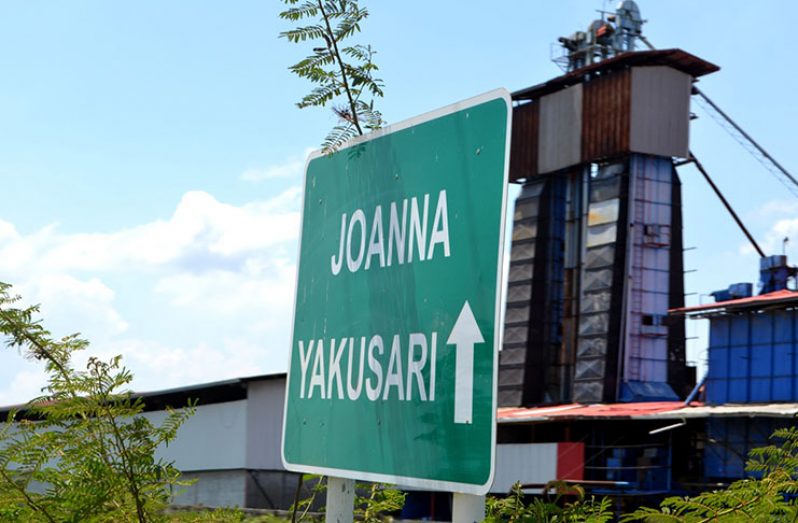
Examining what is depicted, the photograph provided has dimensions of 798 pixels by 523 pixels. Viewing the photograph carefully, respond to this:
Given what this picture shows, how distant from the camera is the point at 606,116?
45625 millimetres

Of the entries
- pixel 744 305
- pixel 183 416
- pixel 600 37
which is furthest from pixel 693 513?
pixel 600 37

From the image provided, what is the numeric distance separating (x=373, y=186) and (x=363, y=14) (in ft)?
2.08

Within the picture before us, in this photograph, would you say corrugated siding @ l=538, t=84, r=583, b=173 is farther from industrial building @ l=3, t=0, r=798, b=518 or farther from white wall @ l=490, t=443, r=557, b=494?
white wall @ l=490, t=443, r=557, b=494

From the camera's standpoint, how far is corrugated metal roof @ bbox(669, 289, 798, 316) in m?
32.3

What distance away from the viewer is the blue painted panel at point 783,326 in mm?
32281

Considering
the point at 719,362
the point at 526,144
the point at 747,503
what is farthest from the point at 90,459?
the point at 526,144

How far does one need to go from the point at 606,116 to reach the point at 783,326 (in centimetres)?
1576

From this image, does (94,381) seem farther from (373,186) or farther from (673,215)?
(673,215)

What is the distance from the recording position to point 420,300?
2.23 metres

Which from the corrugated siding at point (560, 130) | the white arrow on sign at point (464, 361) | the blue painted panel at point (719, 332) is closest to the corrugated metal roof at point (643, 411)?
the blue painted panel at point (719, 332)

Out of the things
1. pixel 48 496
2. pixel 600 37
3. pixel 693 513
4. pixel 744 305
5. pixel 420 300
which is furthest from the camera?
pixel 600 37

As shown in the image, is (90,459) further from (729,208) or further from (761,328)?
(729,208)

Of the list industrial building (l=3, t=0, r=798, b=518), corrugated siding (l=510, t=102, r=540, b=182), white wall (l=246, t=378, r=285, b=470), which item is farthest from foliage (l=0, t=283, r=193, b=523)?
corrugated siding (l=510, t=102, r=540, b=182)

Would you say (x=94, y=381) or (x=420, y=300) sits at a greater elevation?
(x=420, y=300)
